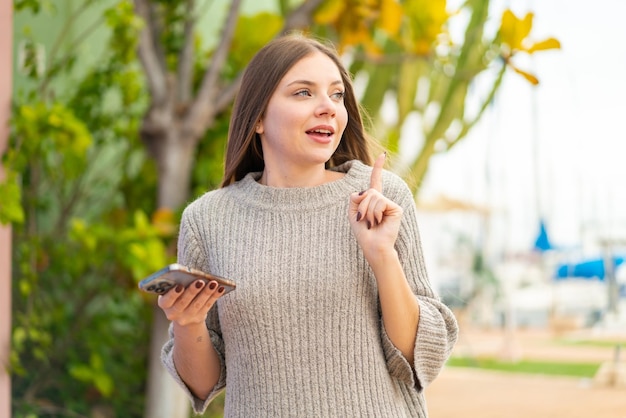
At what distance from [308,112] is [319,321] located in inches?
12.4

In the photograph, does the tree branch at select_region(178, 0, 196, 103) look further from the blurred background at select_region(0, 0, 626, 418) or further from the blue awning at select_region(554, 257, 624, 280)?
the blue awning at select_region(554, 257, 624, 280)

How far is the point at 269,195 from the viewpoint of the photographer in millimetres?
1429

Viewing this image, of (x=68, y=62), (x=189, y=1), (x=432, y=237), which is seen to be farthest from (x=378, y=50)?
(x=432, y=237)

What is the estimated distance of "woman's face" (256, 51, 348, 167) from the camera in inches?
52.6

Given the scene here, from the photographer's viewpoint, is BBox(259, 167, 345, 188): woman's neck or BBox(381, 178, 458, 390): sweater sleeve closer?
BBox(381, 178, 458, 390): sweater sleeve

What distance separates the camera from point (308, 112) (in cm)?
133

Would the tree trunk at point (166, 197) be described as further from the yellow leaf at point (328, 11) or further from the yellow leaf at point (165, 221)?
the yellow leaf at point (328, 11)

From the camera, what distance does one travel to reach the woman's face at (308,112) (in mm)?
1335

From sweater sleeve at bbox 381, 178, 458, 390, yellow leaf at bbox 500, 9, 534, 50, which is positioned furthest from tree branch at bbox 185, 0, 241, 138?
sweater sleeve at bbox 381, 178, 458, 390

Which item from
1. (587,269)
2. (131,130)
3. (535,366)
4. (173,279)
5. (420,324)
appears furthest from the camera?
(587,269)

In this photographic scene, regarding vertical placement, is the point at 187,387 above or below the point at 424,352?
below

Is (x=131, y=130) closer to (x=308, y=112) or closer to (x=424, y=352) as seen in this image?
(x=308, y=112)

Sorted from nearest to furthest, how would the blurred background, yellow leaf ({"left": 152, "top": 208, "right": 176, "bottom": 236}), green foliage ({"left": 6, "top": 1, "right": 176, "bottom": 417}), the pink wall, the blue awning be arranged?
the pink wall
the blurred background
green foliage ({"left": 6, "top": 1, "right": 176, "bottom": 417})
yellow leaf ({"left": 152, "top": 208, "right": 176, "bottom": 236})
the blue awning

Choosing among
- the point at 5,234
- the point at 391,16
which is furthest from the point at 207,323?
the point at 391,16
